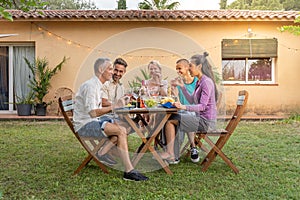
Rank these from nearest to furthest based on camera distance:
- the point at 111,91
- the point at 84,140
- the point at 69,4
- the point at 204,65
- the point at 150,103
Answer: the point at 84,140
the point at 150,103
the point at 204,65
the point at 111,91
the point at 69,4

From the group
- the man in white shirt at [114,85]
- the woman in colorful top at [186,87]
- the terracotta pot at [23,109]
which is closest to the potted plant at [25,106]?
the terracotta pot at [23,109]

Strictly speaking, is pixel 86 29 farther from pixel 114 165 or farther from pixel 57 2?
pixel 57 2

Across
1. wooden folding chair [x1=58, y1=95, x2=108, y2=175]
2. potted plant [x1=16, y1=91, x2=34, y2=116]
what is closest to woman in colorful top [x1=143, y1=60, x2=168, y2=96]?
wooden folding chair [x1=58, y1=95, x2=108, y2=175]

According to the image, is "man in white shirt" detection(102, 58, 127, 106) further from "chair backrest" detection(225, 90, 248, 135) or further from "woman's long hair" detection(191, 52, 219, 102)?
"chair backrest" detection(225, 90, 248, 135)

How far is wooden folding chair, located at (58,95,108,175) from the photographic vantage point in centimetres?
338

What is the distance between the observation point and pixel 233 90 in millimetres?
8781

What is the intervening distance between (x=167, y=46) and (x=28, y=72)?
3723mm

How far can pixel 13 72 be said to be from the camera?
889 cm

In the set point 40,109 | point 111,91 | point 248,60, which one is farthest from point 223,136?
point 248,60

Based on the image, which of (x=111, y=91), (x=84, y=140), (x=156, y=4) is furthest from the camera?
(x=156, y=4)

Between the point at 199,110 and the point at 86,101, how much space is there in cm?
117

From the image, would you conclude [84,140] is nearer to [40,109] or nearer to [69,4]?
[40,109]

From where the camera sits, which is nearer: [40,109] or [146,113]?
[146,113]

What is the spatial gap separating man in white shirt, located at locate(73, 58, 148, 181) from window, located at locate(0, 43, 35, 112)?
5992 millimetres
